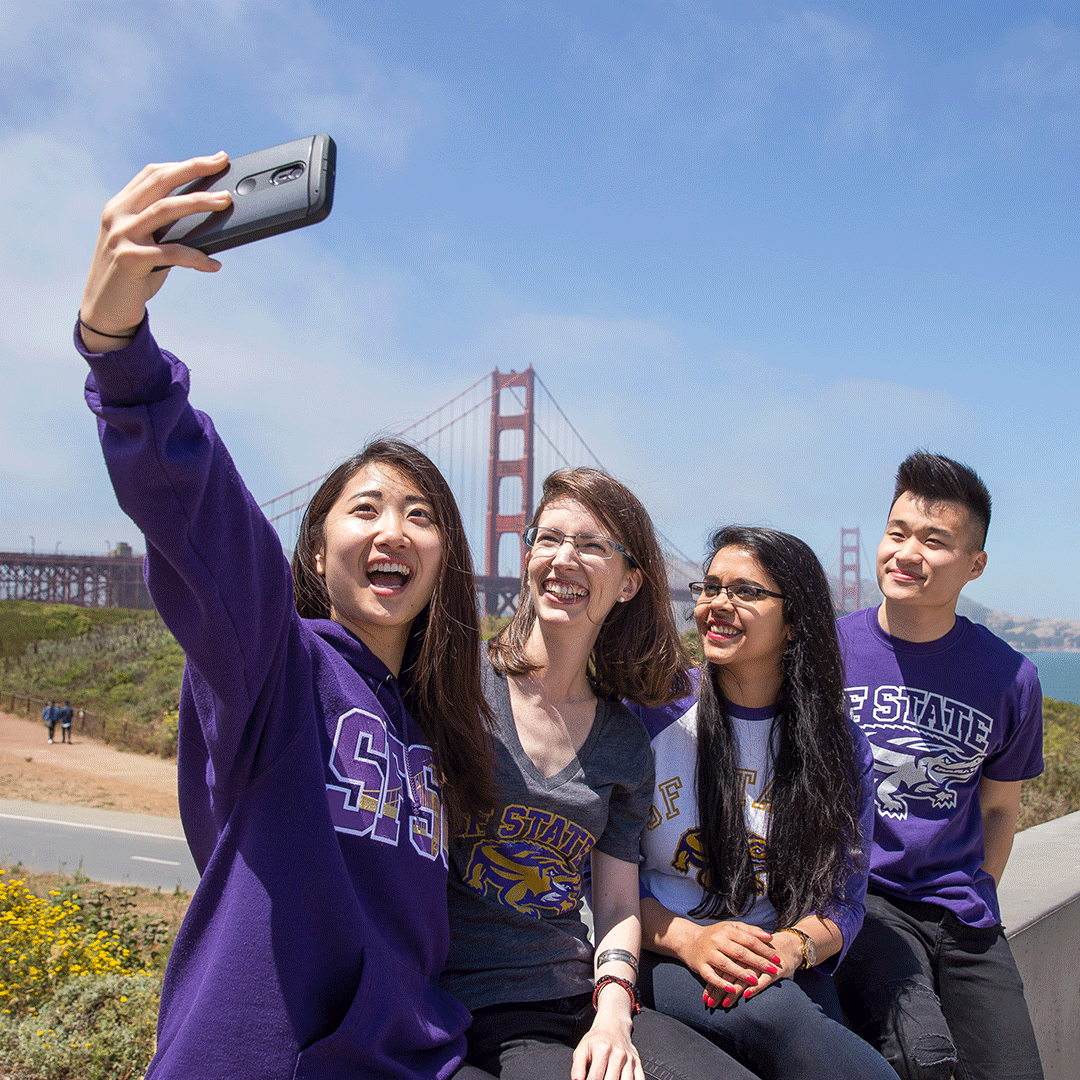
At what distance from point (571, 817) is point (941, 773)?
1207mm

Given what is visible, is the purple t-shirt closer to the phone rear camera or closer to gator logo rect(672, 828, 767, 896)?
gator logo rect(672, 828, 767, 896)

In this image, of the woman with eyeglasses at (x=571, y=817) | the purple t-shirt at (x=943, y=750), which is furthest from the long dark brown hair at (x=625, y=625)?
the purple t-shirt at (x=943, y=750)

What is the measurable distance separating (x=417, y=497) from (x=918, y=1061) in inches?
66.0

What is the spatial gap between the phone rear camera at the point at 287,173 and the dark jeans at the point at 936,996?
7.10 ft

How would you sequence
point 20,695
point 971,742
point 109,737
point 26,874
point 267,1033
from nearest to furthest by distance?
point 267,1033, point 971,742, point 26,874, point 109,737, point 20,695

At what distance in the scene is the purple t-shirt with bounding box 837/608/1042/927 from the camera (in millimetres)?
2361

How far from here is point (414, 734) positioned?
1.61 metres

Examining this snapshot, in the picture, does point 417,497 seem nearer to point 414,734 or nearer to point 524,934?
point 414,734

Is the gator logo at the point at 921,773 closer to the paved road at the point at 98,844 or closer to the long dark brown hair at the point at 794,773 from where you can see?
the long dark brown hair at the point at 794,773

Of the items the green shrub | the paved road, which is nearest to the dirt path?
the paved road

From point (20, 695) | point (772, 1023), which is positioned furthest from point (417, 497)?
point (20, 695)

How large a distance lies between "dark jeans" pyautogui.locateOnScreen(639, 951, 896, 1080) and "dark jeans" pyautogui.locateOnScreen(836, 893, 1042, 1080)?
25 centimetres

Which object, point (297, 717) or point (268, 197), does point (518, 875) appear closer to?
point (297, 717)

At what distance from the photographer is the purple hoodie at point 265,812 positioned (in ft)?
3.37
